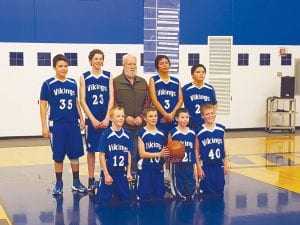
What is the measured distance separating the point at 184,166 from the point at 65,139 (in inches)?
54.3

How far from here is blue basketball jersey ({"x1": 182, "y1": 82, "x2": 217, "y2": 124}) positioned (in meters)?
5.99

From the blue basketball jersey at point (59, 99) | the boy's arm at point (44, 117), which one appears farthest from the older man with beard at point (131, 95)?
the boy's arm at point (44, 117)

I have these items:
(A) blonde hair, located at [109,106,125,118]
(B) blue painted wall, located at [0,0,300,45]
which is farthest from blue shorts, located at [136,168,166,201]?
(B) blue painted wall, located at [0,0,300,45]

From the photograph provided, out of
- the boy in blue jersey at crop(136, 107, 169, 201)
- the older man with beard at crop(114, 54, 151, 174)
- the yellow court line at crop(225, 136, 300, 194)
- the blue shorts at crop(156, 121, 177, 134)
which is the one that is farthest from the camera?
the yellow court line at crop(225, 136, 300, 194)

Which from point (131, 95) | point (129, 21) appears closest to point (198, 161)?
point (131, 95)

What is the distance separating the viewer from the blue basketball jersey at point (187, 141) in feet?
18.7

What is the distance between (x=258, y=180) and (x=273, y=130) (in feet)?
16.5

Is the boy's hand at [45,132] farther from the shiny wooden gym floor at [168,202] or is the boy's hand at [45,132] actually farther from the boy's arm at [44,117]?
the shiny wooden gym floor at [168,202]

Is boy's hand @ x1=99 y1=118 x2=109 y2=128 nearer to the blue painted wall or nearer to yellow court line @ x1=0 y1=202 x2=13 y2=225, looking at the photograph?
yellow court line @ x1=0 y1=202 x2=13 y2=225

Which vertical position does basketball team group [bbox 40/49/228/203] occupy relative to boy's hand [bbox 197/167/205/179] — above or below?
above

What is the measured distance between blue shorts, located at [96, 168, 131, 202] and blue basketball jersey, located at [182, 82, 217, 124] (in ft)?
3.70

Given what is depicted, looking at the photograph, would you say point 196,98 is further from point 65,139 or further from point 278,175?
point 278,175

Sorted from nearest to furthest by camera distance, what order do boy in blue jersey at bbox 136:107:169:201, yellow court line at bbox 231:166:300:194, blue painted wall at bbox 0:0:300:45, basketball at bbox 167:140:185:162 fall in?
basketball at bbox 167:140:185:162 < boy in blue jersey at bbox 136:107:169:201 < yellow court line at bbox 231:166:300:194 < blue painted wall at bbox 0:0:300:45

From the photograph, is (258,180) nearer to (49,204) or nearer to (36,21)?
(49,204)
